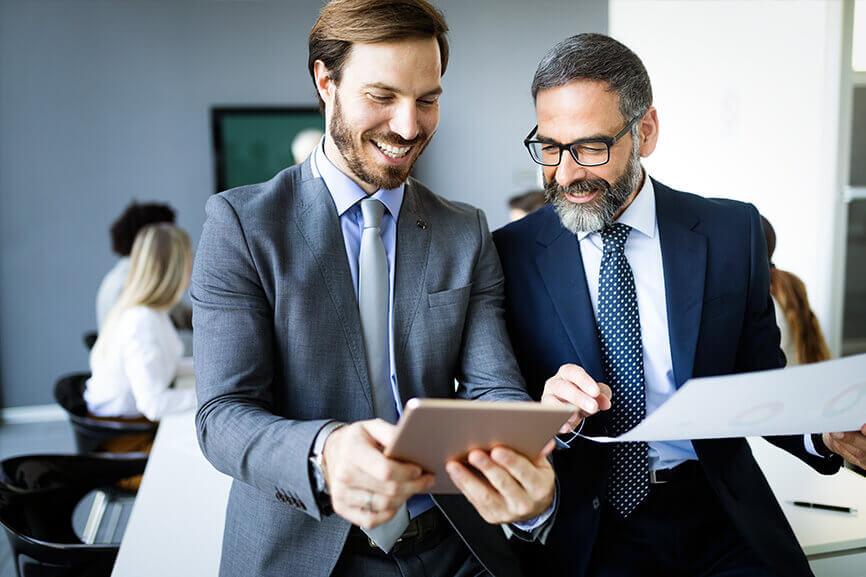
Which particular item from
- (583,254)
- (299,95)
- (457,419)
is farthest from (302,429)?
(299,95)

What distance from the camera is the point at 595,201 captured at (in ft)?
5.78

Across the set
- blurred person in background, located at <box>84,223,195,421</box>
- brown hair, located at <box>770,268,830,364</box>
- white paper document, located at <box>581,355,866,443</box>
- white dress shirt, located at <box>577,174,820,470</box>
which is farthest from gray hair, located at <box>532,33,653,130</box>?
blurred person in background, located at <box>84,223,195,421</box>

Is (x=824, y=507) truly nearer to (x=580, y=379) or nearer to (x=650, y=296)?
A: (x=650, y=296)

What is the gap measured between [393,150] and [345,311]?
0.32m

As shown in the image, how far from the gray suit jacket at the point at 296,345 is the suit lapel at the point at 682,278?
0.39 metres

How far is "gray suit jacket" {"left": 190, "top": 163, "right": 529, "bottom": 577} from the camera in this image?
1.36 m

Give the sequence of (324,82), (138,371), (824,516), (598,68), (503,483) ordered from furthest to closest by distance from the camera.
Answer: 1. (138,371)
2. (824,516)
3. (598,68)
4. (324,82)
5. (503,483)

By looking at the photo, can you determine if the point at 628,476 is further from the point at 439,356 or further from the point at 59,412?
the point at 59,412

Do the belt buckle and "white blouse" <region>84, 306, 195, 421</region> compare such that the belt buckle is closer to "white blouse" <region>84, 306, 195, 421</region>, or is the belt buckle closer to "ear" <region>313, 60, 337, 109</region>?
"ear" <region>313, 60, 337, 109</region>

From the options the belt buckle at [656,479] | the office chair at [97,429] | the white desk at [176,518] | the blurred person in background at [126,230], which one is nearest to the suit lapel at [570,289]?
the belt buckle at [656,479]

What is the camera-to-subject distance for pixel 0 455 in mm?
5168

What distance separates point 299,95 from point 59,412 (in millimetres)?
3084

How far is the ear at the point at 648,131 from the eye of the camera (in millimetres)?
1843

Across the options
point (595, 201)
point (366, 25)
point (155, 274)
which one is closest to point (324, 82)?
point (366, 25)
